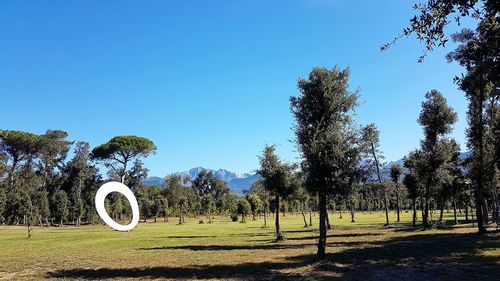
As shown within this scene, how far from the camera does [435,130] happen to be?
44.7 metres

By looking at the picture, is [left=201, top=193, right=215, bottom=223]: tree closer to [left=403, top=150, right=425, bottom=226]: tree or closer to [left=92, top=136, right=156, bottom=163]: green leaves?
[left=92, top=136, right=156, bottom=163]: green leaves

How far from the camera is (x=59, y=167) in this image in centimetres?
12750

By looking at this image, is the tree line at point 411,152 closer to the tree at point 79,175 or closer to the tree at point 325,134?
the tree at point 325,134

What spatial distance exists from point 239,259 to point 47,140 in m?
103

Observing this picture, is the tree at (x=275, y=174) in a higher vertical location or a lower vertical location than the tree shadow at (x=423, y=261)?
higher

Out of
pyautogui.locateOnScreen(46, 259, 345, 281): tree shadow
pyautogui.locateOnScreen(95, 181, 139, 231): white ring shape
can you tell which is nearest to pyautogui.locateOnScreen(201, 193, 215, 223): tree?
pyautogui.locateOnScreen(95, 181, 139, 231): white ring shape

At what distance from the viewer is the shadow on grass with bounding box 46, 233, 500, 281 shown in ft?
59.7

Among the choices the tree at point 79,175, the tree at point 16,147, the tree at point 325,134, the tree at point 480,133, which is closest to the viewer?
the tree at point 325,134

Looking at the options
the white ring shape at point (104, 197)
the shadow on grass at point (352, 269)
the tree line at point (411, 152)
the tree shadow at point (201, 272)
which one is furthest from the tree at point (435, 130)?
the white ring shape at point (104, 197)

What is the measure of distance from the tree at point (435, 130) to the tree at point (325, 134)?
22.4 meters

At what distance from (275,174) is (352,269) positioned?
20.6 metres

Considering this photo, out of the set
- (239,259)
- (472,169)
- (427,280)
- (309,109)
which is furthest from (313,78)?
(472,169)

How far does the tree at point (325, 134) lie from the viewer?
24344 millimetres

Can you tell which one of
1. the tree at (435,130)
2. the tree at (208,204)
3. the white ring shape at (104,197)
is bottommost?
the tree at (208,204)
